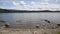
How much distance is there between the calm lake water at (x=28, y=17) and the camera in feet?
4.27

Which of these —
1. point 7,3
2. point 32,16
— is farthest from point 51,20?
point 7,3

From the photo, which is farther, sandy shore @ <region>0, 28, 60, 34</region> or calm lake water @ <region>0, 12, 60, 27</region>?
calm lake water @ <region>0, 12, 60, 27</region>

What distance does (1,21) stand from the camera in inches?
51.9

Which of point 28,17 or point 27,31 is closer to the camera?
point 27,31

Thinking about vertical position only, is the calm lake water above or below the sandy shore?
above

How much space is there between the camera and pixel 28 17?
4.29 feet

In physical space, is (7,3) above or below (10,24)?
above

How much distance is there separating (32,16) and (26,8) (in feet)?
0.35

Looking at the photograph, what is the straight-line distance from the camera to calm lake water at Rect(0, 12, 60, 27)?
4.27 feet

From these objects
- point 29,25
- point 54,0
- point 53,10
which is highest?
point 54,0

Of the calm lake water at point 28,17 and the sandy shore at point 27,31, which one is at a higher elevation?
the calm lake water at point 28,17

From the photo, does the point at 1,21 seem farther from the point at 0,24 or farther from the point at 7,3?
the point at 7,3

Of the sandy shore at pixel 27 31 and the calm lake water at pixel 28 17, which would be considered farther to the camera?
the calm lake water at pixel 28 17

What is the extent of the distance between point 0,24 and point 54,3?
24.1 inches
